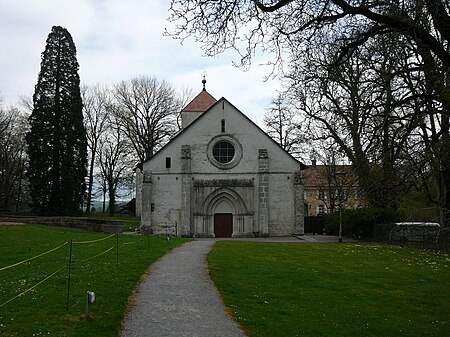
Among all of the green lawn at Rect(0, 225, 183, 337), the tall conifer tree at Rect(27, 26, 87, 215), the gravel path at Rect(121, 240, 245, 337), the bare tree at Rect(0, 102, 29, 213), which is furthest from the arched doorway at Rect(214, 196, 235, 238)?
the bare tree at Rect(0, 102, 29, 213)

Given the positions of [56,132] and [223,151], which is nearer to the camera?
[223,151]

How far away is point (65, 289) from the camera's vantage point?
11.1 metres

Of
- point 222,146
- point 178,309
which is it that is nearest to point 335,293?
point 178,309

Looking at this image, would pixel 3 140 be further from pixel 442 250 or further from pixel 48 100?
pixel 442 250

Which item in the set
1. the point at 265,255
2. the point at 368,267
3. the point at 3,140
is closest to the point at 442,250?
the point at 368,267

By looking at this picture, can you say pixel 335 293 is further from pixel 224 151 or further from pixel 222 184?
pixel 224 151

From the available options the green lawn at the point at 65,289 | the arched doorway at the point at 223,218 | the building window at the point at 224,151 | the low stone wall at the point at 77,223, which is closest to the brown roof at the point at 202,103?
the building window at the point at 224,151

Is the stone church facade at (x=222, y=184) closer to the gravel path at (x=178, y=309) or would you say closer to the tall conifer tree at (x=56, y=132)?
the tall conifer tree at (x=56, y=132)

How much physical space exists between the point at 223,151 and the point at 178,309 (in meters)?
28.1

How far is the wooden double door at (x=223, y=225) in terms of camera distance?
3750 centimetres

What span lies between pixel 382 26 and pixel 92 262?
12026 millimetres

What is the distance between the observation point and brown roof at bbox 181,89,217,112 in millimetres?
48803

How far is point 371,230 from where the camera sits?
32.9 m

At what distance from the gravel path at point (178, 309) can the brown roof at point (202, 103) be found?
112ft
